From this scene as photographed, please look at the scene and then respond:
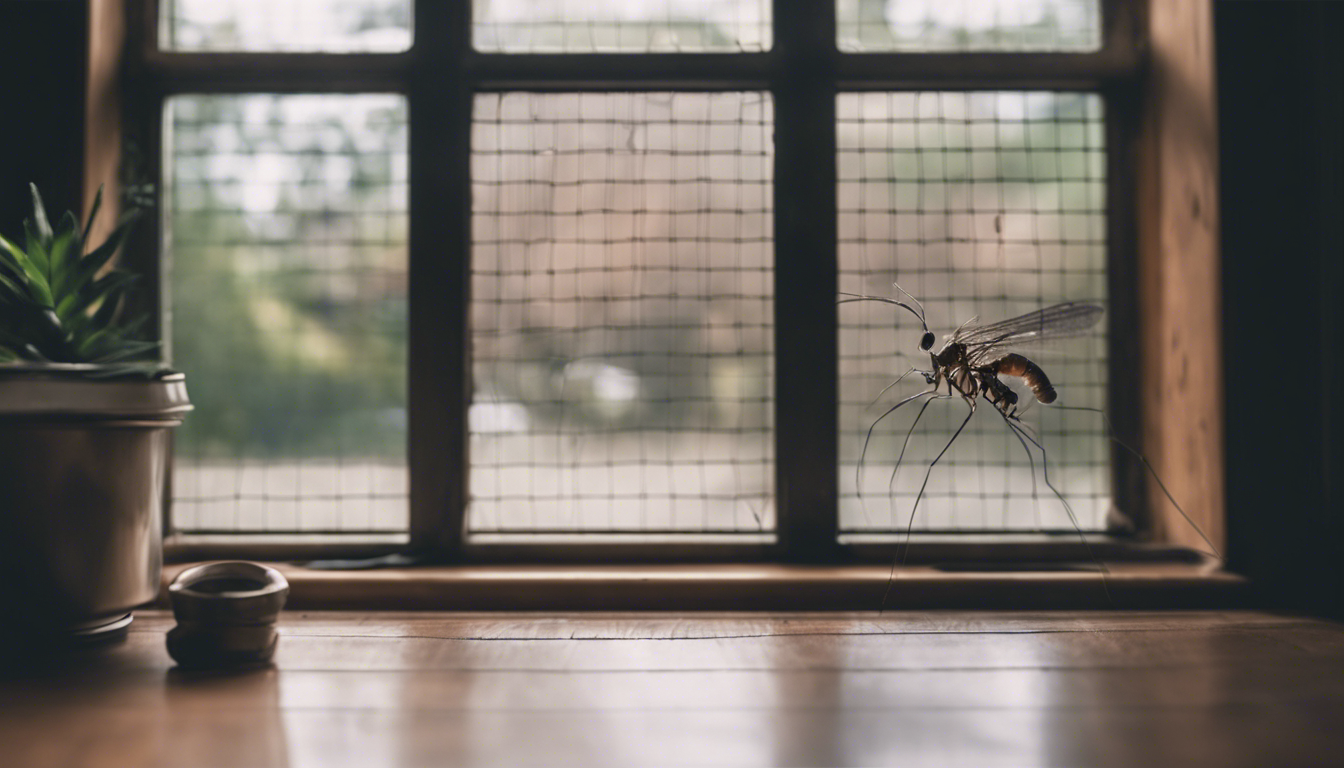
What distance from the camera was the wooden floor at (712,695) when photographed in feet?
2.66

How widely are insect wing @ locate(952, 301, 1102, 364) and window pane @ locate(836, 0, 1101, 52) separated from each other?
0.59 metres

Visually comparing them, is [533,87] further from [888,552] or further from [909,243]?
[888,552]

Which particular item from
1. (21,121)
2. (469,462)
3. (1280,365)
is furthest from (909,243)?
(21,121)

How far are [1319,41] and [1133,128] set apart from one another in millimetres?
288

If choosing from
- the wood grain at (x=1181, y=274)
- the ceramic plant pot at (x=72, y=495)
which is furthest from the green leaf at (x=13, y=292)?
the wood grain at (x=1181, y=274)

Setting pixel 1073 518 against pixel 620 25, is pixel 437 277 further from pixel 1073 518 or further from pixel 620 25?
pixel 1073 518

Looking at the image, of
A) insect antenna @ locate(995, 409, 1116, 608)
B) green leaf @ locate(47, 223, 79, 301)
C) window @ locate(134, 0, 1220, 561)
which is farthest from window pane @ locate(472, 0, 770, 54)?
insect antenna @ locate(995, 409, 1116, 608)

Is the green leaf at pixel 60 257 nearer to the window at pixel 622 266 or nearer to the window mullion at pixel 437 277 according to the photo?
the window at pixel 622 266

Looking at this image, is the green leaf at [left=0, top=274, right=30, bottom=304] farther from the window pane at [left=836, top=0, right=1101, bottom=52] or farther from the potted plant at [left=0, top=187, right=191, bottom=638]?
the window pane at [left=836, top=0, right=1101, bottom=52]

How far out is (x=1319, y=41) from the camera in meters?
1.32

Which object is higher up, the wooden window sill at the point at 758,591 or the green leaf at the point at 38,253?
the green leaf at the point at 38,253

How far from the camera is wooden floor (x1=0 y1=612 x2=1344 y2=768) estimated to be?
810 millimetres

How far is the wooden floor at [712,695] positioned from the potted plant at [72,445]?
0.10m

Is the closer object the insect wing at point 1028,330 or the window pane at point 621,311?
the insect wing at point 1028,330
